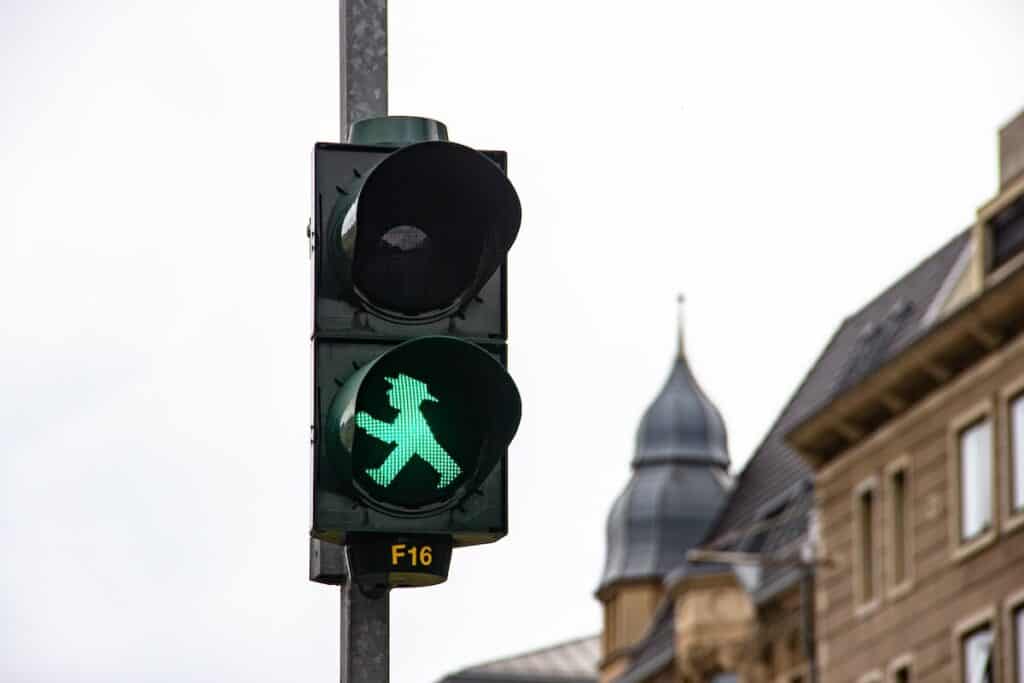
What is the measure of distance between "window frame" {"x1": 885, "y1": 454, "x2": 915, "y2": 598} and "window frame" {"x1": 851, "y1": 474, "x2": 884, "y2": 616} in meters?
0.37

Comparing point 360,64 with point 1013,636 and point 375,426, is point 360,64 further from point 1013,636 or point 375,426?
point 1013,636

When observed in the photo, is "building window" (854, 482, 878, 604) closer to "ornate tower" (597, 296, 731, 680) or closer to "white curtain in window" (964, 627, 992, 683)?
"white curtain in window" (964, 627, 992, 683)

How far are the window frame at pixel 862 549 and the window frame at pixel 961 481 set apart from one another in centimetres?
339

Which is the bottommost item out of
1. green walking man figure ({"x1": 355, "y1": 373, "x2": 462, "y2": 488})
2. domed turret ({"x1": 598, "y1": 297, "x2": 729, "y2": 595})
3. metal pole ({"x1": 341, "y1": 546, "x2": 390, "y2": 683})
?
metal pole ({"x1": 341, "y1": 546, "x2": 390, "y2": 683})

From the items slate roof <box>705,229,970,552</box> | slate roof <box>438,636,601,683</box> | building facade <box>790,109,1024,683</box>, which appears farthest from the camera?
slate roof <box>438,636,601,683</box>

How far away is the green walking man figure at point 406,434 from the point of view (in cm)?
910

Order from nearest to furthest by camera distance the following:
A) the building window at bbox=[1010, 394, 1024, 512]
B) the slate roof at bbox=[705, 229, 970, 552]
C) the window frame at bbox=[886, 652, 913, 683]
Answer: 1. the building window at bbox=[1010, 394, 1024, 512]
2. the window frame at bbox=[886, 652, 913, 683]
3. the slate roof at bbox=[705, 229, 970, 552]

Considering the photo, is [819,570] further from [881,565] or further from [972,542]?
[972,542]

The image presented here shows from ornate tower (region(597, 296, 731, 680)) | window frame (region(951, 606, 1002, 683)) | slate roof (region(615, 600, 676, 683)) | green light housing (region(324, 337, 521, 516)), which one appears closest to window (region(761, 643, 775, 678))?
slate roof (region(615, 600, 676, 683))

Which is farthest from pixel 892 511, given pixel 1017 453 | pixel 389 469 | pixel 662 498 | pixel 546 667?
pixel 546 667

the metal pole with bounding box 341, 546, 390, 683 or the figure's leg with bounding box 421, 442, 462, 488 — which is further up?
the figure's leg with bounding box 421, 442, 462, 488

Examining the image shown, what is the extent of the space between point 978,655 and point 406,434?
118 ft

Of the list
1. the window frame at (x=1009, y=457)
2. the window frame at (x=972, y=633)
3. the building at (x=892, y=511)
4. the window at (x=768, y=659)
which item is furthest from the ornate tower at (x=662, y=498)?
the window frame at (x=1009, y=457)

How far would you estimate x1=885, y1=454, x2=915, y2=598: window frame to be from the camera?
157ft
